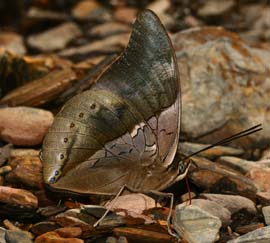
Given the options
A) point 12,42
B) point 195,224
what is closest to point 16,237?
point 195,224

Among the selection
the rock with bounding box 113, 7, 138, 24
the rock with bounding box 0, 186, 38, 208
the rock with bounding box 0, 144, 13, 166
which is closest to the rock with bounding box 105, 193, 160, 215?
the rock with bounding box 0, 186, 38, 208

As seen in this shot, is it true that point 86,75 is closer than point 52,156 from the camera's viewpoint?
No

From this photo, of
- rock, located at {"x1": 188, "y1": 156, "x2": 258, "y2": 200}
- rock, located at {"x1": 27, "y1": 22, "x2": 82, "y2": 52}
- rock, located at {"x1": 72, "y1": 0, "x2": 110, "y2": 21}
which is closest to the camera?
rock, located at {"x1": 188, "y1": 156, "x2": 258, "y2": 200}

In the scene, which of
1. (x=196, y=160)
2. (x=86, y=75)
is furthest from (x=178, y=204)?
(x=86, y=75)

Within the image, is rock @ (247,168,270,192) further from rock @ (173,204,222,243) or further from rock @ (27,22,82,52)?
rock @ (27,22,82,52)

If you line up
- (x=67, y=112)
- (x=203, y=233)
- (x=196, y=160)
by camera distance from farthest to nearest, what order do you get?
1. (x=196, y=160)
2. (x=67, y=112)
3. (x=203, y=233)

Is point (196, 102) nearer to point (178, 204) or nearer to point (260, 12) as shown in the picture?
point (178, 204)
